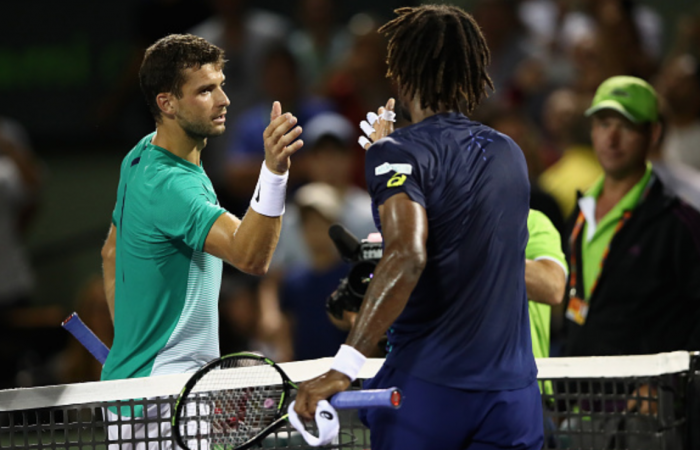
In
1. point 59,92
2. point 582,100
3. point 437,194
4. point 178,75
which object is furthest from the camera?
point 59,92

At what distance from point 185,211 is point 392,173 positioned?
842 mm

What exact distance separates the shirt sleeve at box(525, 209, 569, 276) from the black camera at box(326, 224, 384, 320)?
66 cm

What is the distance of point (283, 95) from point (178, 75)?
5.20 meters

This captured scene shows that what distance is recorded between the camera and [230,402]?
3.57 metres

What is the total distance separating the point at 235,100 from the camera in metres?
9.16

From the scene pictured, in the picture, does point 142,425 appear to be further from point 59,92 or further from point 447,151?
point 59,92

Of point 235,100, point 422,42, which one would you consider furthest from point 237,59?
point 422,42

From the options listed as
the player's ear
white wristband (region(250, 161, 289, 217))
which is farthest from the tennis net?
the player's ear

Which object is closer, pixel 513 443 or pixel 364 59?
pixel 513 443

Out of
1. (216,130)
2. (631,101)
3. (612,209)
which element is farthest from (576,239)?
(216,130)

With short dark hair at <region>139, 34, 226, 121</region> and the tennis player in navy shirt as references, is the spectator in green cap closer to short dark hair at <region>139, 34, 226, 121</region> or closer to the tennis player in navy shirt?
the tennis player in navy shirt

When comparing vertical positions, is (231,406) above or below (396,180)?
below

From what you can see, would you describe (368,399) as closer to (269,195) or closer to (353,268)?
(269,195)

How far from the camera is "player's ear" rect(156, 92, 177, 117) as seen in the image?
3678 millimetres
